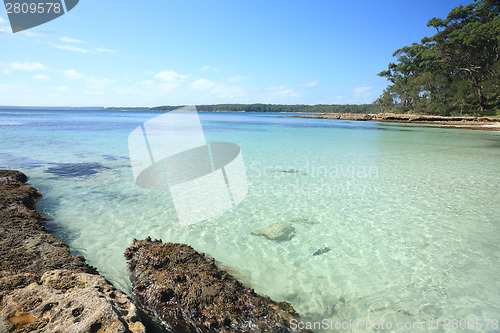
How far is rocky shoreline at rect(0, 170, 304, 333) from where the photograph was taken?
1975mm

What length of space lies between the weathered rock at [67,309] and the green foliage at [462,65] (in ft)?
171

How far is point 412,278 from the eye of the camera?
3.56 meters

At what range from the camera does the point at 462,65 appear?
49000 millimetres

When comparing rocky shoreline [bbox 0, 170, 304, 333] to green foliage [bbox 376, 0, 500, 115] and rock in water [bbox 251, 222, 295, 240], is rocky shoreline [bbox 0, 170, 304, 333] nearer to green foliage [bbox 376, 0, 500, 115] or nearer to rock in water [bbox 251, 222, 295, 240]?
rock in water [bbox 251, 222, 295, 240]

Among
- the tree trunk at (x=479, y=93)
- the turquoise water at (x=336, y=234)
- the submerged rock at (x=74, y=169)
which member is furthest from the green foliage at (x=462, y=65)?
the submerged rock at (x=74, y=169)

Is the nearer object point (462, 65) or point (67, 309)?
point (67, 309)

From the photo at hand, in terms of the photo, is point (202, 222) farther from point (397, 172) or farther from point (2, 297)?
point (397, 172)

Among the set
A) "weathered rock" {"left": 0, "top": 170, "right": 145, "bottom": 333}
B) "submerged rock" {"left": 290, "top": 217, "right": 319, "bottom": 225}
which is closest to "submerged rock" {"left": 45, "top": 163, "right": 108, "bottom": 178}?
"weathered rock" {"left": 0, "top": 170, "right": 145, "bottom": 333}

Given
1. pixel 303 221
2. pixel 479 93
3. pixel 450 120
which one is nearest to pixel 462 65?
pixel 479 93

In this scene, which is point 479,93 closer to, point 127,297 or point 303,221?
point 303,221

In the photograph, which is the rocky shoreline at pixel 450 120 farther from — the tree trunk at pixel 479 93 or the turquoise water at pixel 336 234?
the turquoise water at pixel 336 234

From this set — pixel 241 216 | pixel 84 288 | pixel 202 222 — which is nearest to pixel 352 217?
pixel 241 216

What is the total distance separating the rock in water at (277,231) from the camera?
4711 millimetres

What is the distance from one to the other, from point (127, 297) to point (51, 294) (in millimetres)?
597
